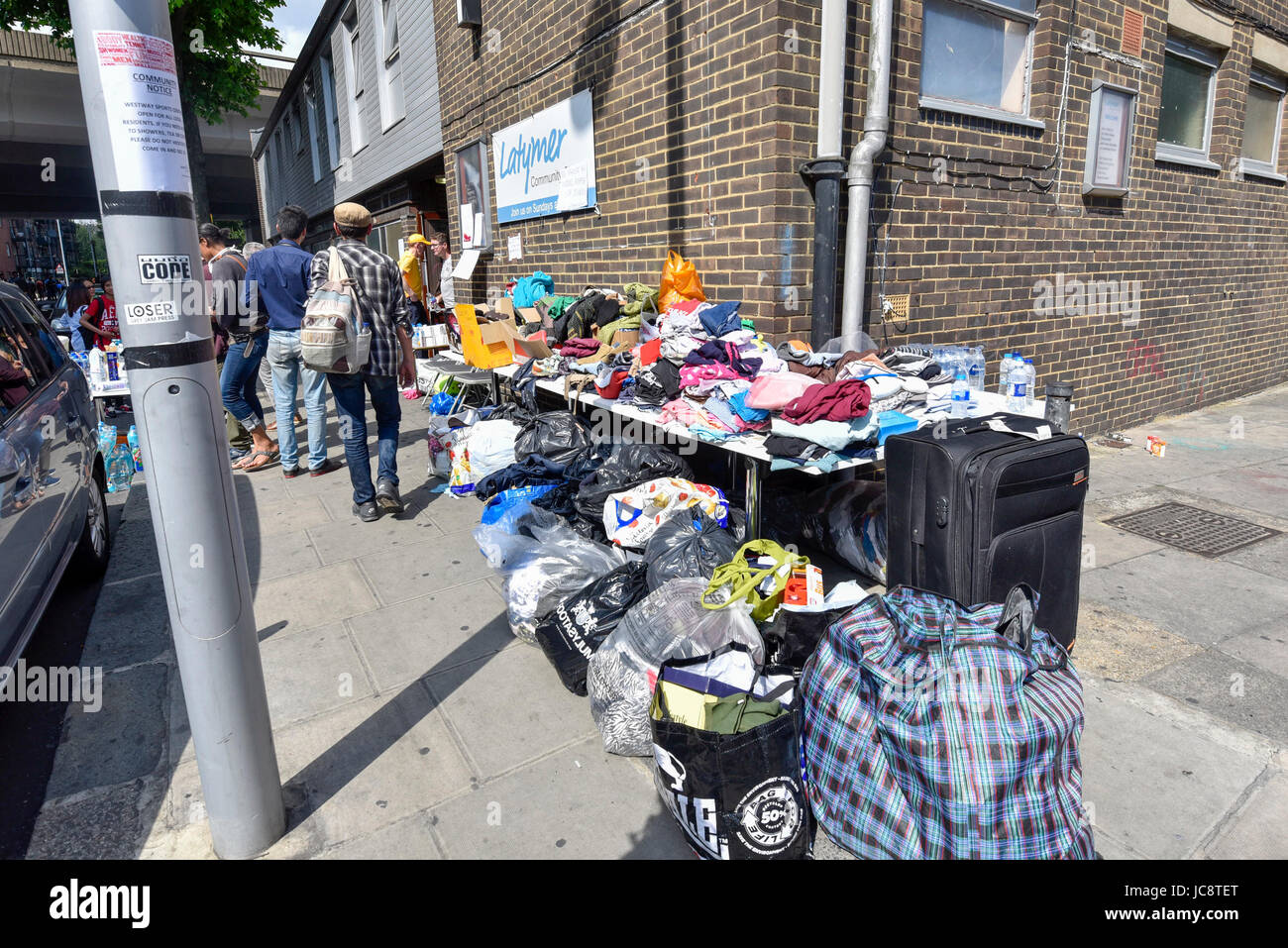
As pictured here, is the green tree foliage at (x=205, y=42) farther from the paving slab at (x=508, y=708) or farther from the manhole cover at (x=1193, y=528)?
the manhole cover at (x=1193, y=528)

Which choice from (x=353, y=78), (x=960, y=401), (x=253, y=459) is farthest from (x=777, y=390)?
(x=353, y=78)


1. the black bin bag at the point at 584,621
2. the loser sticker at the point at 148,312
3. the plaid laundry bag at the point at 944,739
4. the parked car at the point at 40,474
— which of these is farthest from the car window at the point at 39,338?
the plaid laundry bag at the point at 944,739

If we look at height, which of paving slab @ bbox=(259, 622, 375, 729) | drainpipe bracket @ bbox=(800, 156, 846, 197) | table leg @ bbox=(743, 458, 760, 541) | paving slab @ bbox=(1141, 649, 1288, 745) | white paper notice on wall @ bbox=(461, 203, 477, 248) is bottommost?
paving slab @ bbox=(259, 622, 375, 729)

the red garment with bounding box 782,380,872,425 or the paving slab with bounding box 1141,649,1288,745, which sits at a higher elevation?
the red garment with bounding box 782,380,872,425

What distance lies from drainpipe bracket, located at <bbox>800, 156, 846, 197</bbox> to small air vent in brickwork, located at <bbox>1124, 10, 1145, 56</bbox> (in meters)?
3.80

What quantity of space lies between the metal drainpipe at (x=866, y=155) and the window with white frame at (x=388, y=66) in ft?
28.9

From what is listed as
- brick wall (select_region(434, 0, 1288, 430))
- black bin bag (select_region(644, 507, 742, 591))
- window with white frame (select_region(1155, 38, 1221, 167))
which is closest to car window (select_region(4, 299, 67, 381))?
black bin bag (select_region(644, 507, 742, 591))

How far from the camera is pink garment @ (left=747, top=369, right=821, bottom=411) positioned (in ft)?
12.1

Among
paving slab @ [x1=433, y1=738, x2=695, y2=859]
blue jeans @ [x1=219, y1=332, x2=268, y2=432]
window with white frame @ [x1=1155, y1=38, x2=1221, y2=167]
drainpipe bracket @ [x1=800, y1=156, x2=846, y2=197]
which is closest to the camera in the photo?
paving slab @ [x1=433, y1=738, x2=695, y2=859]

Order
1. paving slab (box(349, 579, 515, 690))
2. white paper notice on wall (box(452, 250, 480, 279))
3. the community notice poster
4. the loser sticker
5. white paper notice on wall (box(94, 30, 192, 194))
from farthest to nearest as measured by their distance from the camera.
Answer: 1. white paper notice on wall (box(452, 250, 480, 279))
2. the community notice poster
3. paving slab (box(349, 579, 515, 690))
4. the loser sticker
5. white paper notice on wall (box(94, 30, 192, 194))

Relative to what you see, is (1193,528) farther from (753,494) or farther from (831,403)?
(753,494)

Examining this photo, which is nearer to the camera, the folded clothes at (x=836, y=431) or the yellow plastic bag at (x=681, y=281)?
the folded clothes at (x=836, y=431)

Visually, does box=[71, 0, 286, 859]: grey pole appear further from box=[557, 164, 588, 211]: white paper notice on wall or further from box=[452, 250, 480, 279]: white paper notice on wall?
box=[452, 250, 480, 279]: white paper notice on wall

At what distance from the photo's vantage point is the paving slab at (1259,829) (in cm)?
223
